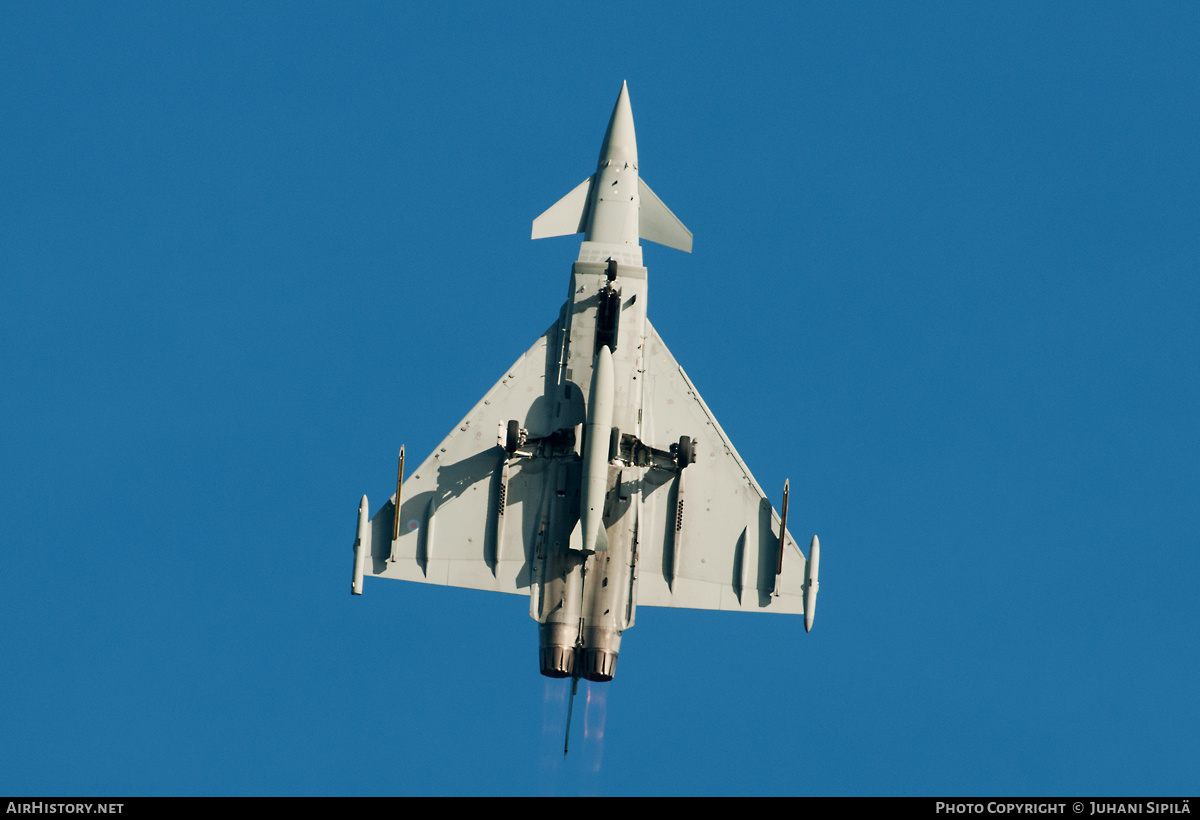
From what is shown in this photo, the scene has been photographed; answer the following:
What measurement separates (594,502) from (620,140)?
13.2m

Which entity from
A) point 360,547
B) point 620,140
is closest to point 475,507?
point 360,547

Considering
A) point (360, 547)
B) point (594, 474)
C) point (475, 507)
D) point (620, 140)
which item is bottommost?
point (360, 547)

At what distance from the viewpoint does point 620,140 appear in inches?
2319

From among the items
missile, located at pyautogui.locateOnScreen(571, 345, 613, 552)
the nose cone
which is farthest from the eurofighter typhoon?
the nose cone

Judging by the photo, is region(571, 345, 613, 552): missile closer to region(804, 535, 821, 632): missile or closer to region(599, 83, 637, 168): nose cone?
region(804, 535, 821, 632): missile

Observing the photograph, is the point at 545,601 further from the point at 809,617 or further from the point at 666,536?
the point at 809,617

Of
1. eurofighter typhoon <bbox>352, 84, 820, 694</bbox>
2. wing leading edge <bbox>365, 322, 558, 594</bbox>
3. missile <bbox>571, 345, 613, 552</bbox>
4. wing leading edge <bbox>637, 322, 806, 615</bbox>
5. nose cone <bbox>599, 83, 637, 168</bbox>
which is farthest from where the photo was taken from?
nose cone <bbox>599, 83, 637, 168</bbox>

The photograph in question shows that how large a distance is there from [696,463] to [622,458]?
2.97m

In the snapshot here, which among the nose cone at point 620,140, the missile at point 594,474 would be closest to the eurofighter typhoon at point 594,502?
the missile at point 594,474

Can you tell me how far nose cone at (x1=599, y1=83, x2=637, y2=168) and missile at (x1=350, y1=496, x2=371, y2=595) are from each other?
13394 millimetres

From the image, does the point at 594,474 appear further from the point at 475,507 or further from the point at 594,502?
the point at 475,507

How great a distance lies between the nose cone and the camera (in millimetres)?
58625

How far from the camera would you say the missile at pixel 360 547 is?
52.5 meters
